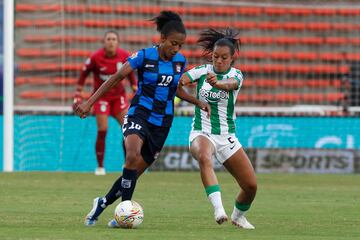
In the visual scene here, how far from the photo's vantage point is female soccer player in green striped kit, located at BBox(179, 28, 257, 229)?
10.7m

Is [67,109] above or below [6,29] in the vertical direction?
below

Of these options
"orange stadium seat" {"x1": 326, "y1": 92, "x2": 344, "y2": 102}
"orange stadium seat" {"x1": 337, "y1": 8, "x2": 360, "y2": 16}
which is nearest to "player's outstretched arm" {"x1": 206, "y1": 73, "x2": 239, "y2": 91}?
"orange stadium seat" {"x1": 326, "y1": 92, "x2": 344, "y2": 102}

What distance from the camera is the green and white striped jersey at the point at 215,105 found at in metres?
11.0

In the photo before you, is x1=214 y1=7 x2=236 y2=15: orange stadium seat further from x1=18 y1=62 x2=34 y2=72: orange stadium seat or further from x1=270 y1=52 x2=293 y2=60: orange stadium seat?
x1=18 y1=62 x2=34 y2=72: orange stadium seat

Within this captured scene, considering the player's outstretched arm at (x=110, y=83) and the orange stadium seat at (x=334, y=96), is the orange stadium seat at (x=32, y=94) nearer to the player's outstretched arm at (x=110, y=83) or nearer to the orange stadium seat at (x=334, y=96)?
the orange stadium seat at (x=334, y=96)

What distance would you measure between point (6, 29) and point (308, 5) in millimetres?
6851

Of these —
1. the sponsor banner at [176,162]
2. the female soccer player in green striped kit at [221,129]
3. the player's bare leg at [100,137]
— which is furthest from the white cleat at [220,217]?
the sponsor banner at [176,162]

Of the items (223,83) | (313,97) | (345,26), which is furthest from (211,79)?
(345,26)

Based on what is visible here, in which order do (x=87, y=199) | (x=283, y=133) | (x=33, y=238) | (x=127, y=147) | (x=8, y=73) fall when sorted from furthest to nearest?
(x=283, y=133) < (x=8, y=73) < (x=87, y=199) < (x=127, y=147) < (x=33, y=238)

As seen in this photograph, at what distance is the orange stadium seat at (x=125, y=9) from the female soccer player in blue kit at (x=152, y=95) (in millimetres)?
11749

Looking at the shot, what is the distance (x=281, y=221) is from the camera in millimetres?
11258

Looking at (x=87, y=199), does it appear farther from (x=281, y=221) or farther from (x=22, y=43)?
(x=22, y=43)

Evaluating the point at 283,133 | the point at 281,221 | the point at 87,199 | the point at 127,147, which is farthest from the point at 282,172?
the point at 127,147

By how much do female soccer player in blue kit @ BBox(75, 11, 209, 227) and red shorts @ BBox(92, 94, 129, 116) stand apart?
7.67 metres
